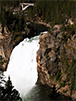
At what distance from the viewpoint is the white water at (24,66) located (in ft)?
81.0

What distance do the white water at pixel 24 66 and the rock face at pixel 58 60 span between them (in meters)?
1.89

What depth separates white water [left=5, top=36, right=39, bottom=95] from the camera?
24.7 metres

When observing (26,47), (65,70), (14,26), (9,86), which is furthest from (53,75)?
(14,26)

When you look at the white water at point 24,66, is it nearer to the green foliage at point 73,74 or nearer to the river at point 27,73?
the river at point 27,73

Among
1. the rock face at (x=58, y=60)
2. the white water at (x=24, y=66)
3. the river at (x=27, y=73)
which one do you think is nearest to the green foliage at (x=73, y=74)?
the rock face at (x=58, y=60)

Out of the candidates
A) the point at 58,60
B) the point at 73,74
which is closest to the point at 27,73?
the point at 58,60

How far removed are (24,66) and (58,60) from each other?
25.5 feet

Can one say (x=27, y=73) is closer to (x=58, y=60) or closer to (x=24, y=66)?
(x=24, y=66)

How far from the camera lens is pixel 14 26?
32875mm

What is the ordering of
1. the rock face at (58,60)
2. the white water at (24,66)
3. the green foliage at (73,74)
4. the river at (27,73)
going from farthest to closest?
the white water at (24,66) → the rock face at (58,60) → the river at (27,73) → the green foliage at (73,74)

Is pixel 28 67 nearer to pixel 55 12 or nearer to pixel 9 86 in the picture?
pixel 9 86

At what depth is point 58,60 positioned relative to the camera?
23484mm

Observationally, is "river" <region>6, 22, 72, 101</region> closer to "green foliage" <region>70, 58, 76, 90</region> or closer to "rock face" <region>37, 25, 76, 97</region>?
"rock face" <region>37, 25, 76, 97</region>

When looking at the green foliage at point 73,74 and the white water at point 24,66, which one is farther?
the white water at point 24,66
